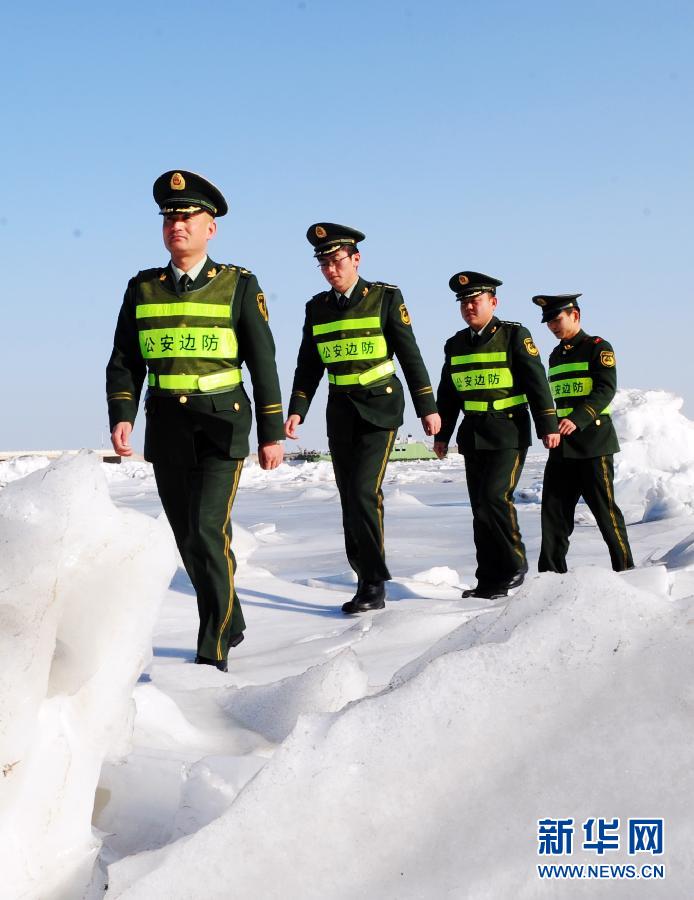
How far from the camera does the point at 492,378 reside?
657 cm

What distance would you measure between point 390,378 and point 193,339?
68.9 inches

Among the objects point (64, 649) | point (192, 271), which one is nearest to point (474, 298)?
point (192, 271)

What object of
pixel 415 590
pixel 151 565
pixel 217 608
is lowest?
pixel 415 590

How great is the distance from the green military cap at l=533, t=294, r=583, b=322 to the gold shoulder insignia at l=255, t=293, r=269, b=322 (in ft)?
10.4

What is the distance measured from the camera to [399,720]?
3.98 feet

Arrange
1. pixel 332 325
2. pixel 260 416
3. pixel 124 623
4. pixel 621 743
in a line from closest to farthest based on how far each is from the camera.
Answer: pixel 621 743
pixel 124 623
pixel 260 416
pixel 332 325

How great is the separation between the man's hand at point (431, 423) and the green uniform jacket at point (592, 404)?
1.11m

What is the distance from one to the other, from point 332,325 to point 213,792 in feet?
14.8

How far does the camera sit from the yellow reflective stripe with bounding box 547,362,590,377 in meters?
6.85

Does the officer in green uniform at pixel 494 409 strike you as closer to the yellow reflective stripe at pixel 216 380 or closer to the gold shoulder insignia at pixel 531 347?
the gold shoulder insignia at pixel 531 347

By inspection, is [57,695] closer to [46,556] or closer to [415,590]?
[46,556]

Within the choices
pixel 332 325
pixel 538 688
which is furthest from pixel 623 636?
pixel 332 325

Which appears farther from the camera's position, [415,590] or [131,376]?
[415,590]

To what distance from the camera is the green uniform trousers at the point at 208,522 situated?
403cm
